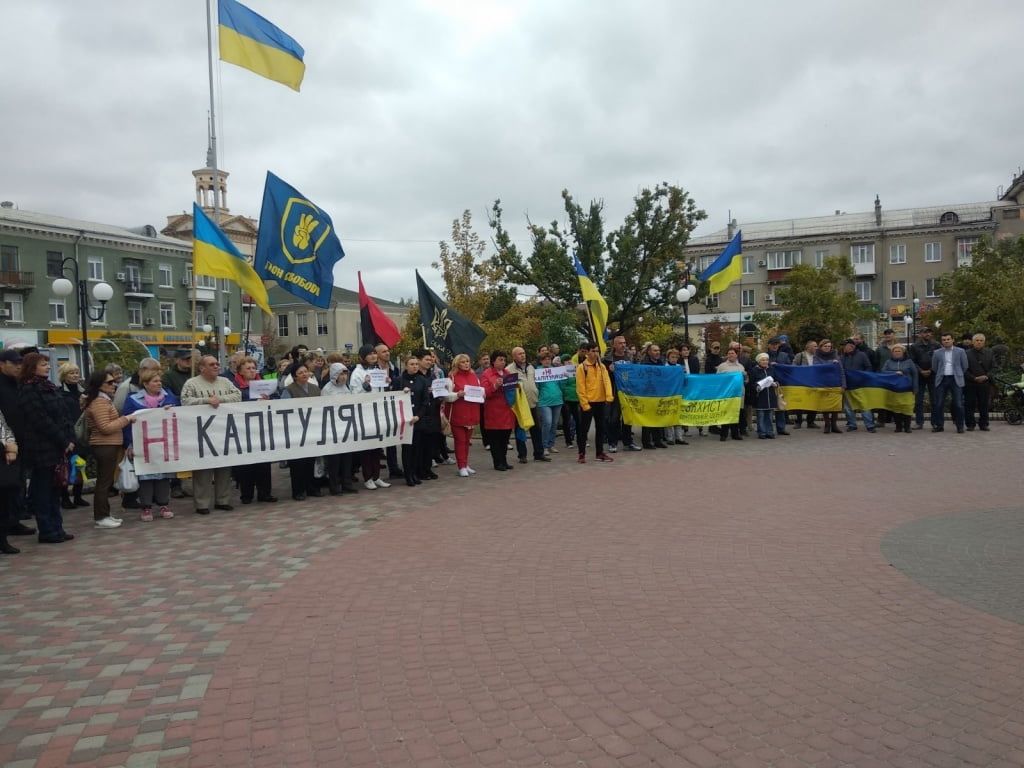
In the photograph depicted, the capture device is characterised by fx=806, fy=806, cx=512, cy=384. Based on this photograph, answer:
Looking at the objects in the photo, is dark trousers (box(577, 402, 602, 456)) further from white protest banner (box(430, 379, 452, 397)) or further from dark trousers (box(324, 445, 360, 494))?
dark trousers (box(324, 445, 360, 494))

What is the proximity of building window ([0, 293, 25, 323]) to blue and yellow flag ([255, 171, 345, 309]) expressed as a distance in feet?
191

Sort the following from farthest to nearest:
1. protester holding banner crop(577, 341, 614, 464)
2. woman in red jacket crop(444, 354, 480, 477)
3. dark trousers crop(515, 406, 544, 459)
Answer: dark trousers crop(515, 406, 544, 459) → protester holding banner crop(577, 341, 614, 464) → woman in red jacket crop(444, 354, 480, 477)

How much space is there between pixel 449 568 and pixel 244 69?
33.8 ft

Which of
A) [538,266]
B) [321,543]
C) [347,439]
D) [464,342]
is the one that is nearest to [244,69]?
[464,342]

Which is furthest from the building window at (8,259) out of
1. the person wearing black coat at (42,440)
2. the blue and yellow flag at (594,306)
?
the person wearing black coat at (42,440)

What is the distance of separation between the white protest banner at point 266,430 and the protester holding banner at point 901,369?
1042 cm

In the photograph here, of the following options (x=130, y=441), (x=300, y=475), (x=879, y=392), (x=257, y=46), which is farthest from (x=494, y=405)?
(x=879, y=392)

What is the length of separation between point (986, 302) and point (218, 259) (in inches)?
1022

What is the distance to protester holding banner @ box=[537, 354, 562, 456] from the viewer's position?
14.1m

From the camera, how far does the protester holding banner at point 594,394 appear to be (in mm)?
13461

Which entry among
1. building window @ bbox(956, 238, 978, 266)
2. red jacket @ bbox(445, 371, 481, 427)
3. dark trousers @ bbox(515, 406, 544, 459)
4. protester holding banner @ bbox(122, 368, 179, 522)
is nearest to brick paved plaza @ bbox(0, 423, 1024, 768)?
protester holding banner @ bbox(122, 368, 179, 522)

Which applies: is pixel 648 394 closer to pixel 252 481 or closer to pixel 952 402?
pixel 952 402

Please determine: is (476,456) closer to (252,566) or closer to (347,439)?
(347,439)

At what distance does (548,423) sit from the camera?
562 inches
